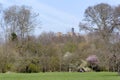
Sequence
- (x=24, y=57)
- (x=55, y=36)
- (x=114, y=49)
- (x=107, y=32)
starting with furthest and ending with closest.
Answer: (x=55, y=36), (x=107, y=32), (x=24, y=57), (x=114, y=49)

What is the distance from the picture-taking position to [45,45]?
5878 centimetres

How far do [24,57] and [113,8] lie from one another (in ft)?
63.3

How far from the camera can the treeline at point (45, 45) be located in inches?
2055

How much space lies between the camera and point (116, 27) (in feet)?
184

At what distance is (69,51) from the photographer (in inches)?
2314

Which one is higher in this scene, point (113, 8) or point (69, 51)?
A: point (113, 8)

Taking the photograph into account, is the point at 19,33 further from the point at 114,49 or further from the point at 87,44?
the point at 114,49

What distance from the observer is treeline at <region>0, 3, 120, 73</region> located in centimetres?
5219

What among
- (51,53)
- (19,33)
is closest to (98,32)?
(51,53)

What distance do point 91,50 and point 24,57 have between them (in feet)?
41.1

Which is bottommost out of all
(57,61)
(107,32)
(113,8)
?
(57,61)

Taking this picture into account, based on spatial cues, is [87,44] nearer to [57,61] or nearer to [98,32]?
Answer: [98,32]

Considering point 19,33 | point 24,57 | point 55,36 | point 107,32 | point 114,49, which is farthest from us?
point 55,36

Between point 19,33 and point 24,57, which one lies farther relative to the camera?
point 19,33
